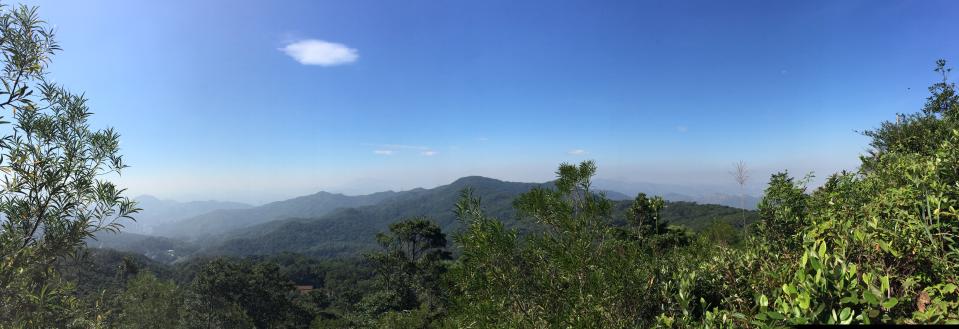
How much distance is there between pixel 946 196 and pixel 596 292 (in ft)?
10.5

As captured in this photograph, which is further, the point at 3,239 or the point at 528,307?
the point at 528,307

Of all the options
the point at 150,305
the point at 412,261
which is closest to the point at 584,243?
the point at 412,261

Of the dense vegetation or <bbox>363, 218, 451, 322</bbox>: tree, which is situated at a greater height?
the dense vegetation

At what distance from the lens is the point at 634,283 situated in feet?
15.3

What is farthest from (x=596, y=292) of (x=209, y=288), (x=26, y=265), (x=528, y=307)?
(x=209, y=288)

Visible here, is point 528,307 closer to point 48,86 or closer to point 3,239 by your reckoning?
point 3,239

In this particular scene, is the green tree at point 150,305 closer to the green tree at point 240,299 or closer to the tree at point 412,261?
the green tree at point 240,299

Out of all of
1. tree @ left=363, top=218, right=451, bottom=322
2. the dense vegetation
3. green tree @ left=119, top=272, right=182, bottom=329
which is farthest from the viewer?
tree @ left=363, top=218, right=451, bottom=322

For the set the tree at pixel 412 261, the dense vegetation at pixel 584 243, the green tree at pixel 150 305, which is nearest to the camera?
the dense vegetation at pixel 584 243

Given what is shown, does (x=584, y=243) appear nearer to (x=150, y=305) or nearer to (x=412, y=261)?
(x=412, y=261)

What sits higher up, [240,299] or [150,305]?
[150,305]

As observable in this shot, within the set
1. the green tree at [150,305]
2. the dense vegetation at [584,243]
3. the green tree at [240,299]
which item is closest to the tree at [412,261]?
the green tree at [240,299]

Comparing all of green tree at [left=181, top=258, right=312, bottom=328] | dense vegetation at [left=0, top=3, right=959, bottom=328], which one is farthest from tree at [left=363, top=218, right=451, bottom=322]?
dense vegetation at [left=0, top=3, right=959, bottom=328]

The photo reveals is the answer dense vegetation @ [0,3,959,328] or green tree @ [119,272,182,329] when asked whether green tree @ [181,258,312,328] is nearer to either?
green tree @ [119,272,182,329]
